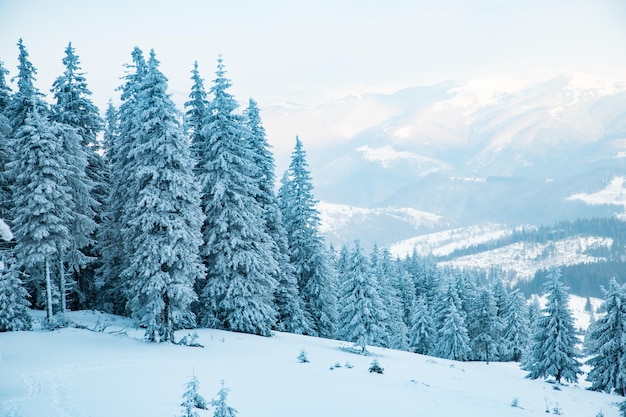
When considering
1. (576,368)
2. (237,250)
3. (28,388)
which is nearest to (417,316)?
(576,368)

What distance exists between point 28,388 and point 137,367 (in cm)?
437

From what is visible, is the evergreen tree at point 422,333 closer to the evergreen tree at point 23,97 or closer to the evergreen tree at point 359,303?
the evergreen tree at point 359,303

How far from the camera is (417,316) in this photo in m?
59.5

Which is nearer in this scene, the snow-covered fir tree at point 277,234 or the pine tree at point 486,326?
the snow-covered fir tree at point 277,234

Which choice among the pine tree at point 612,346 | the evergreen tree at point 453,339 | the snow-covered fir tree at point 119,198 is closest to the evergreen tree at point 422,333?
the evergreen tree at point 453,339

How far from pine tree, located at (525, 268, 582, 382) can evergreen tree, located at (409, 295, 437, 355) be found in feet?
71.9

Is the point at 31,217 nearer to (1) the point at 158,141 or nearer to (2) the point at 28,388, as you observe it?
(1) the point at 158,141

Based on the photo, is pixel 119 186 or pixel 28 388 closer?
pixel 28 388

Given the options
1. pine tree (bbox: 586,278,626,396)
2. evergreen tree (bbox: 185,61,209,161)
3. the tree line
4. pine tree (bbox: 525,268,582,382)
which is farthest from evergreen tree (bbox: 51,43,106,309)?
pine tree (bbox: 586,278,626,396)

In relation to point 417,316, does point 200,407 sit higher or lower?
higher

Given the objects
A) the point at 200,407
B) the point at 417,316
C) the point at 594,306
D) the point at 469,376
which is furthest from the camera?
the point at 594,306

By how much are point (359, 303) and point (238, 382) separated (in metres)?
16.3

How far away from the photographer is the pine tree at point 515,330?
60.5 metres

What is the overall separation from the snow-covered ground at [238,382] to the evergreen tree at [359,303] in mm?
3834
